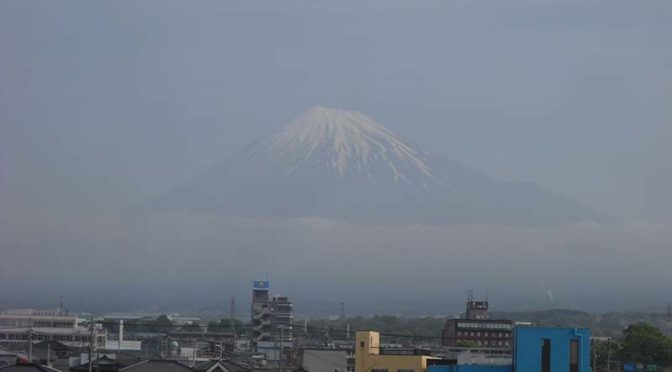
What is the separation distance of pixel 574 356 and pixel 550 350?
673 mm

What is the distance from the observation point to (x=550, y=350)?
1501 inches

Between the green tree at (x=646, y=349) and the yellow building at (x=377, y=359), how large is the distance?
41841 millimetres

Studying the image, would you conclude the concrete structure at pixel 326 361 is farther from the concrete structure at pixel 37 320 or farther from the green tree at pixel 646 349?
the concrete structure at pixel 37 320

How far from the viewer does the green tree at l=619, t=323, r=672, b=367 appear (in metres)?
84.5

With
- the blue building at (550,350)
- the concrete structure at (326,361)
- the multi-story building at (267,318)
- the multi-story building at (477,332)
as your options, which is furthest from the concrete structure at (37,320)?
the blue building at (550,350)

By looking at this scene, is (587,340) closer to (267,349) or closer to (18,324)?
(267,349)

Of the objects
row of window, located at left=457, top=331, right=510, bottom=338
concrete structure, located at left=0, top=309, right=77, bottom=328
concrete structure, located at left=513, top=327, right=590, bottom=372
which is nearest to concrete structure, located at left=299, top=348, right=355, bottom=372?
concrete structure, located at left=513, top=327, right=590, bottom=372

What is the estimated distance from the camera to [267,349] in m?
108

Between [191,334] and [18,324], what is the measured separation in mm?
15257

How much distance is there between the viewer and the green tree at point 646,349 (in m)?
84.5

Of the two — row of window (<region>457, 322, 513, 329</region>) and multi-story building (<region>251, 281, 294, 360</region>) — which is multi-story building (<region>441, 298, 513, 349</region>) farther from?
multi-story building (<region>251, 281, 294, 360</region>)

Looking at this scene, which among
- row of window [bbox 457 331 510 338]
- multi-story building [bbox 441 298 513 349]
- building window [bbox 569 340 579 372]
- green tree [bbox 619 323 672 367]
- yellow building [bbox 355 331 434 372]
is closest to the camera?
building window [bbox 569 340 579 372]

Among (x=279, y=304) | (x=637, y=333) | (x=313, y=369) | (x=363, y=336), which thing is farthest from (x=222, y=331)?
(x=363, y=336)

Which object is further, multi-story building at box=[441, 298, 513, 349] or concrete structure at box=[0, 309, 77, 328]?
concrete structure at box=[0, 309, 77, 328]
